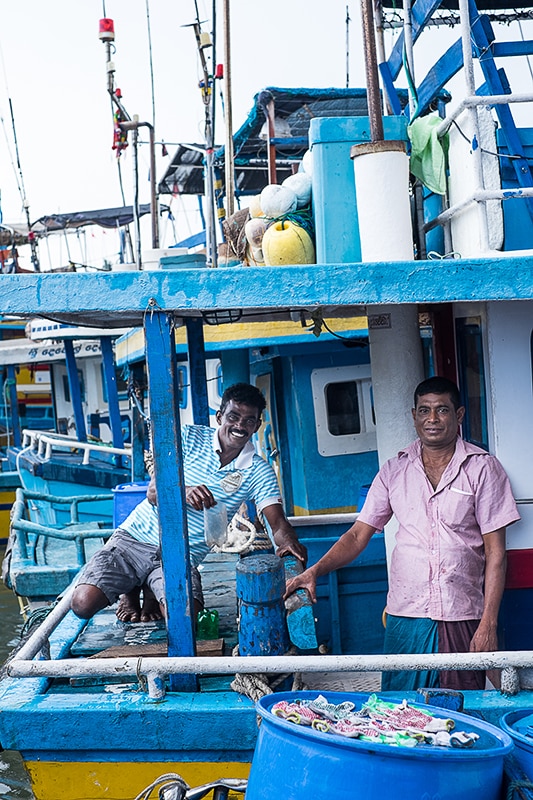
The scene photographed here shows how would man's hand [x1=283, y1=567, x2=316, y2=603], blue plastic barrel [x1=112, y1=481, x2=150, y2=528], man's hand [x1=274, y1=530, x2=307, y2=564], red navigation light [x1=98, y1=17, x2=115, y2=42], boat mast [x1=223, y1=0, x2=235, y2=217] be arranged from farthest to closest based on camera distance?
red navigation light [x1=98, y1=17, x2=115, y2=42] < blue plastic barrel [x1=112, y1=481, x2=150, y2=528] < boat mast [x1=223, y1=0, x2=235, y2=217] < man's hand [x1=274, y1=530, x2=307, y2=564] < man's hand [x1=283, y1=567, x2=316, y2=603]

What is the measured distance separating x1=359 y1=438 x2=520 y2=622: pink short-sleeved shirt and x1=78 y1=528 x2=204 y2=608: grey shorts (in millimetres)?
1181

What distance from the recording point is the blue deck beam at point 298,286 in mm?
3439

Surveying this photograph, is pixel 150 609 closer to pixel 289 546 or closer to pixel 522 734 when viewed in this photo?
pixel 289 546

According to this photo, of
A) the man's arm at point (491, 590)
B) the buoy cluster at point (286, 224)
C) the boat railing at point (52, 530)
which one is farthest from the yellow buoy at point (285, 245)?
the boat railing at point (52, 530)

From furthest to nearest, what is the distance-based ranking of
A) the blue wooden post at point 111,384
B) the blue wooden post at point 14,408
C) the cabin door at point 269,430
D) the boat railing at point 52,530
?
the blue wooden post at point 14,408 < the blue wooden post at point 111,384 < the cabin door at point 269,430 < the boat railing at point 52,530

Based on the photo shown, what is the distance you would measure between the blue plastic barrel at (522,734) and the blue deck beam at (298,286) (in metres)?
1.66

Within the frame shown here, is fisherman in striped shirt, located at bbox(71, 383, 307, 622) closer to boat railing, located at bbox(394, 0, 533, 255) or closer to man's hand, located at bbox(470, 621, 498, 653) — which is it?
man's hand, located at bbox(470, 621, 498, 653)

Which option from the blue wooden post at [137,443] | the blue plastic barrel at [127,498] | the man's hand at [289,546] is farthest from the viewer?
the blue wooden post at [137,443]

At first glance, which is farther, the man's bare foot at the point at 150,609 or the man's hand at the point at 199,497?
the man's bare foot at the point at 150,609

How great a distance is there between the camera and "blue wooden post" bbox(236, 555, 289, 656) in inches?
148

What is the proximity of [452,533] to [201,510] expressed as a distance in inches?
50.5

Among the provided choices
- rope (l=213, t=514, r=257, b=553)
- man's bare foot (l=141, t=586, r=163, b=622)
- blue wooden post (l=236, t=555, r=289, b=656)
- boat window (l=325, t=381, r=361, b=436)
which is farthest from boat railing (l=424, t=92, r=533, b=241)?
boat window (l=325, t=381, r=361, b=436)

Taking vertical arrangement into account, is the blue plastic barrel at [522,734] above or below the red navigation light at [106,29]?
below

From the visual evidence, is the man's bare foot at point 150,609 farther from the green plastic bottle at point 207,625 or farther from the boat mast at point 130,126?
the boat mast at point 130,126
